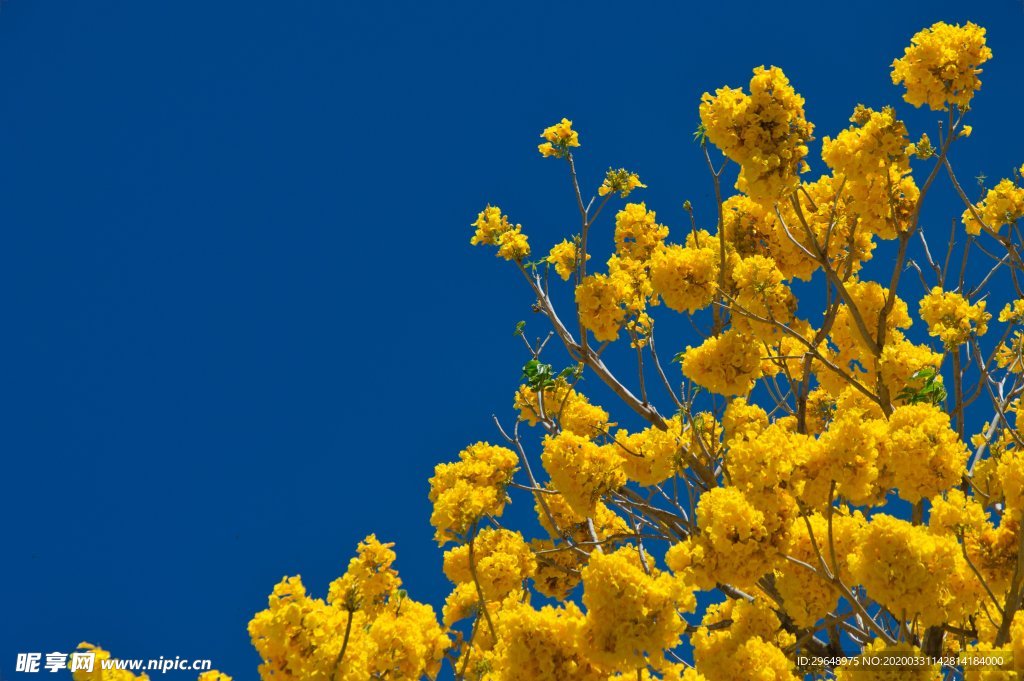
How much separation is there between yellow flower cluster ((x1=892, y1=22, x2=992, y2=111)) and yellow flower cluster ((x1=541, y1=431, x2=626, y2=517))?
3.22 m

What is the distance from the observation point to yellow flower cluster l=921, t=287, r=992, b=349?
5555mm

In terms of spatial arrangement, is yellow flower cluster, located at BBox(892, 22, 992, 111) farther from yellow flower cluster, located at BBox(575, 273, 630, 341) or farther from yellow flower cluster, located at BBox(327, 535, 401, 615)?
yellow flower cluster, located at BBox(327, 535, 401, 615)

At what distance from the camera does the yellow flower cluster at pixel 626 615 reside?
3.41 meters

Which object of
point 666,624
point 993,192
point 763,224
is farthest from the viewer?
point 763,224

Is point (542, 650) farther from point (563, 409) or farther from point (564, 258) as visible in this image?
point (564, 258)

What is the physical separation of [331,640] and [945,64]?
5.14 metres

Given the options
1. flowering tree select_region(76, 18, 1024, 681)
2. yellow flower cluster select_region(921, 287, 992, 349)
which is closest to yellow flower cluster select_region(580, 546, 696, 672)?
flowering tree select_region(76, 18, 1024, 681)

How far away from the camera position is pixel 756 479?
3680mm

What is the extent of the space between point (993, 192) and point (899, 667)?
4.40 m

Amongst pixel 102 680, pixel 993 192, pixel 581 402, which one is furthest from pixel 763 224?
pixel 102 680

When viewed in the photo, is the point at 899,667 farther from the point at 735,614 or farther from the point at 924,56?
the point at 924,56

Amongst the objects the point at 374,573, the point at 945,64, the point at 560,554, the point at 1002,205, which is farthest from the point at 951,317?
the point at 374,573

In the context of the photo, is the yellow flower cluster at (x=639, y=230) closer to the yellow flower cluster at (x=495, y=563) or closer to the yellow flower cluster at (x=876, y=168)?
the yellow flower cluster at (x=876, y=168)

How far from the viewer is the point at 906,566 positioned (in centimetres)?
350
